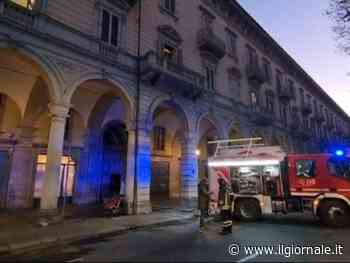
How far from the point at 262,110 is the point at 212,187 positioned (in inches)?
609

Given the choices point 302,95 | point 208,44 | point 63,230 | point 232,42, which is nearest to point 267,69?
point 232,42

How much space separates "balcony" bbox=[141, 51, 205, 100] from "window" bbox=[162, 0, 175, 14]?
4.74m

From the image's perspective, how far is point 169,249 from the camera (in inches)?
257

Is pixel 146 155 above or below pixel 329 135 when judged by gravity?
below

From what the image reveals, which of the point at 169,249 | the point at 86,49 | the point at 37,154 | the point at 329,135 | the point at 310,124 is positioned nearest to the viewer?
the point at 169,249

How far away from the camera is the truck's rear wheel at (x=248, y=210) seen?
11.1m

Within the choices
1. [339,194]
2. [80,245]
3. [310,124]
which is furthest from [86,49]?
[310,124]

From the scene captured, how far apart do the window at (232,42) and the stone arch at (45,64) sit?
17.1 meters

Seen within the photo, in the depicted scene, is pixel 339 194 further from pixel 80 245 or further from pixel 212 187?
pixel 80 245

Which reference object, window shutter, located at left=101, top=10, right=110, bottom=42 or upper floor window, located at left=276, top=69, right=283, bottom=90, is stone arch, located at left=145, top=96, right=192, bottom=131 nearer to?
window shutter, located at left=101, top=10, right=110, bottom=42

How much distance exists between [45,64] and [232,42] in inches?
723

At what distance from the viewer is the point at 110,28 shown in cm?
1373

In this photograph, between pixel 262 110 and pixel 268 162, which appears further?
pixel 262 110

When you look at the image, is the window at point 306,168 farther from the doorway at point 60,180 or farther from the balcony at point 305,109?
the balcony at point 305,109
